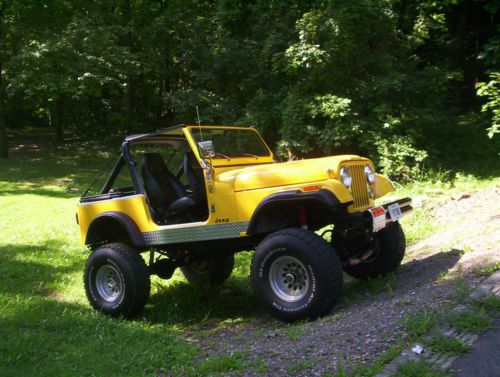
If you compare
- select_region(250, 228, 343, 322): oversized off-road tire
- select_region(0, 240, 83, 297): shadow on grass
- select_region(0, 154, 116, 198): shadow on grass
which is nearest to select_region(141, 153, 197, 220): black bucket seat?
select_region(250, 228, 343, 322): oversized off-road tire

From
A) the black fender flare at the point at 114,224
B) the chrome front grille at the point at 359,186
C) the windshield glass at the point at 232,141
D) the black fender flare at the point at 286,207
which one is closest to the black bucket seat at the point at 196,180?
the windshield glass at the point at 232,141

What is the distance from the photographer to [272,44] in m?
14.3

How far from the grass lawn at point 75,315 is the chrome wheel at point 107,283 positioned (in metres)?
0.28

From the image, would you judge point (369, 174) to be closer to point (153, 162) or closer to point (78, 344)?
point (153, 162)

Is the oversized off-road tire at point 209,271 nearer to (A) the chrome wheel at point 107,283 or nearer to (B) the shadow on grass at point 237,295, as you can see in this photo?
(B) the shadow on grass at point 237,295

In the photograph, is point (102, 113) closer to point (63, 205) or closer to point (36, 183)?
point (36, 183)

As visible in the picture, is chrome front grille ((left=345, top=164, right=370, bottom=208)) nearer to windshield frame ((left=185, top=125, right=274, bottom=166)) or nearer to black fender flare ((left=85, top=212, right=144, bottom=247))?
windshield frame ((left=185, top=125, right=274, bottom=166))

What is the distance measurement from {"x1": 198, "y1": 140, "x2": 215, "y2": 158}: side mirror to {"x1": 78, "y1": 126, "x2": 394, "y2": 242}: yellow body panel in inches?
2.4

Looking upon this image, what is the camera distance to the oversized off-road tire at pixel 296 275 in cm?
496

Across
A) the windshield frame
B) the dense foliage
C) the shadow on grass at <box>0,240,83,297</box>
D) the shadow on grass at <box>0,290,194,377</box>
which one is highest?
the dense foliage

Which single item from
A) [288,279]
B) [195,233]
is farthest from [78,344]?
[288,279]

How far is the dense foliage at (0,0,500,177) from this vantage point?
13156mm

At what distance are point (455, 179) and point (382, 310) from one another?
28.0 feet

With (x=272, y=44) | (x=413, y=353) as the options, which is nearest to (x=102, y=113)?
(x=272, y=44)
